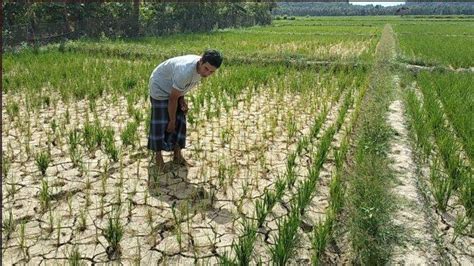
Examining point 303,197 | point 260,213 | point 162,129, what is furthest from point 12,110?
point 303,197

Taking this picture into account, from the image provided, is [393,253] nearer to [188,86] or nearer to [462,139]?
[188,86]

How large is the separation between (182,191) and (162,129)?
544 millimetres

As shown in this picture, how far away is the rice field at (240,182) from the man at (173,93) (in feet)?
0.92

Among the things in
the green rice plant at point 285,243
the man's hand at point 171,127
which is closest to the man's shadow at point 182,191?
the man's hand at point 171,127

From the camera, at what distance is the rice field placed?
239 centimetres

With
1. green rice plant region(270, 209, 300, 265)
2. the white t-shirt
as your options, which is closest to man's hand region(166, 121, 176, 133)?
the white t-shirt

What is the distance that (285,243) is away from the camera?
2.22 metres

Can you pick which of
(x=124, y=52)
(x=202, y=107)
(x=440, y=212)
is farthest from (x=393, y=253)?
(x=124, y=52)

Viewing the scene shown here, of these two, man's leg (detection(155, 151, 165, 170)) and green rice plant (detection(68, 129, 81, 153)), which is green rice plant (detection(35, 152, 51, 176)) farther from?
man's leg (detection(155, 151, 165, 170))

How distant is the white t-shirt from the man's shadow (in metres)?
0.67

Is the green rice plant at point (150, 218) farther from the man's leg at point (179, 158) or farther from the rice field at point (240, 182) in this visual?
the man's leg at point (179, 158)

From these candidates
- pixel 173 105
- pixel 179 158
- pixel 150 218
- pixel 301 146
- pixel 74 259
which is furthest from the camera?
pixel 301 146

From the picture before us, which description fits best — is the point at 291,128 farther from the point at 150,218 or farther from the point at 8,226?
the point at 8,226

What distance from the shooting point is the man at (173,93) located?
285 cm
